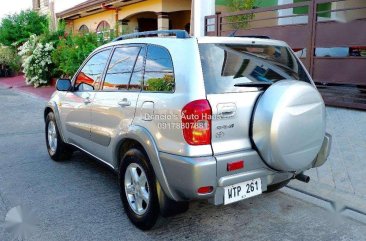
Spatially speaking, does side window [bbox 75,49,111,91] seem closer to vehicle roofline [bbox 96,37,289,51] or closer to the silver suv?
vehicle roofline [bbox 96,37,289,51]

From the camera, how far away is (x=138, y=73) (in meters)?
3.49

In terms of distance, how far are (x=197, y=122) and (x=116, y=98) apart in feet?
4.06

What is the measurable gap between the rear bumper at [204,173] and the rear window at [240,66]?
0.54 meters

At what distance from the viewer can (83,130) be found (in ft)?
14.7

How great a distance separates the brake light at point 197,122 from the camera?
2762 millimetres

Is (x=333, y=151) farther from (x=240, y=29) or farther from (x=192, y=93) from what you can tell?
(x=240, y=29)

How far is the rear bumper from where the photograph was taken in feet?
8.96

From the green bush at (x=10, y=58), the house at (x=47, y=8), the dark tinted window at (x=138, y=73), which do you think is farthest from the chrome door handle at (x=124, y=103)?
the green bush at (x=10, y=58)

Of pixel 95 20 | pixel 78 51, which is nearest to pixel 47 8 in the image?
pixel 95 20

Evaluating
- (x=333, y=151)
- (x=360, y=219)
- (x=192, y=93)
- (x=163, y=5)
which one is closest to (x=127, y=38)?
(x=192, y=93)

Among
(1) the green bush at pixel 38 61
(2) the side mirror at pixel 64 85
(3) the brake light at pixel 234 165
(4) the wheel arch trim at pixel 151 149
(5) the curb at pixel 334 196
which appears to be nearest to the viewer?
(3) the brake light at pixel 234 165

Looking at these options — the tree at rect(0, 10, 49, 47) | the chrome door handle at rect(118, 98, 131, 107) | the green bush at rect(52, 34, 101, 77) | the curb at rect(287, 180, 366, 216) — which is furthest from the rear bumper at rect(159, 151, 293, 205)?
the tree at rect(0, 10, 49, 47)

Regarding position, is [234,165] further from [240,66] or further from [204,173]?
[240,66]

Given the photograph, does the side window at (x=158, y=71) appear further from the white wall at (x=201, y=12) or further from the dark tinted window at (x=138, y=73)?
the white wall at (x=201, y=12)
